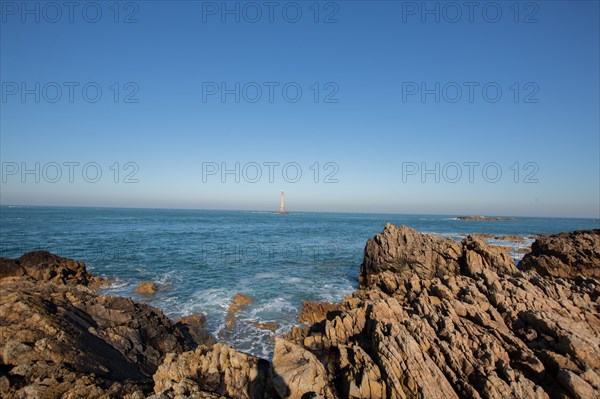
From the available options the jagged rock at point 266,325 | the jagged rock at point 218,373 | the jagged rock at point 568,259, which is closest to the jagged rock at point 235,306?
the jagged rock at point 266,325

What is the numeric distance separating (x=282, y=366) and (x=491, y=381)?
5824 millimetres

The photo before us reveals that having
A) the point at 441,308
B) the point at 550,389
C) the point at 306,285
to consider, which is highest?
the point at 441,308

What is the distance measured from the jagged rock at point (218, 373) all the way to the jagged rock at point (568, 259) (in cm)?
2617

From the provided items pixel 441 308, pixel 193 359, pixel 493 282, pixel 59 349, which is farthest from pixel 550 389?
pixel 59 349

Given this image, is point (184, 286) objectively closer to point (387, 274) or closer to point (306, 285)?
point (306, 285)

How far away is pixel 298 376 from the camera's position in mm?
7988

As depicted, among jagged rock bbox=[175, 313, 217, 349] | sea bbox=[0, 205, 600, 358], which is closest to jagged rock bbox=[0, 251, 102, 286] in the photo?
sea bbox=[0, 205, 600, 358]

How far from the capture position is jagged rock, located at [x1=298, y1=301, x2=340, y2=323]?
57.8 ft

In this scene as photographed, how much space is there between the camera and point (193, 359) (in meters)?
9.43

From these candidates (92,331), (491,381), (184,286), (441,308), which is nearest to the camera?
(491,381)

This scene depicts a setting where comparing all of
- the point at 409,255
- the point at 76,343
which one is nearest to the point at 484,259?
the point at 409,255

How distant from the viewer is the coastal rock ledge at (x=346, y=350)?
7.70 meters

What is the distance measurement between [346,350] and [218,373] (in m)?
4.30

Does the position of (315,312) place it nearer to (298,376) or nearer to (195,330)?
(195,330)
